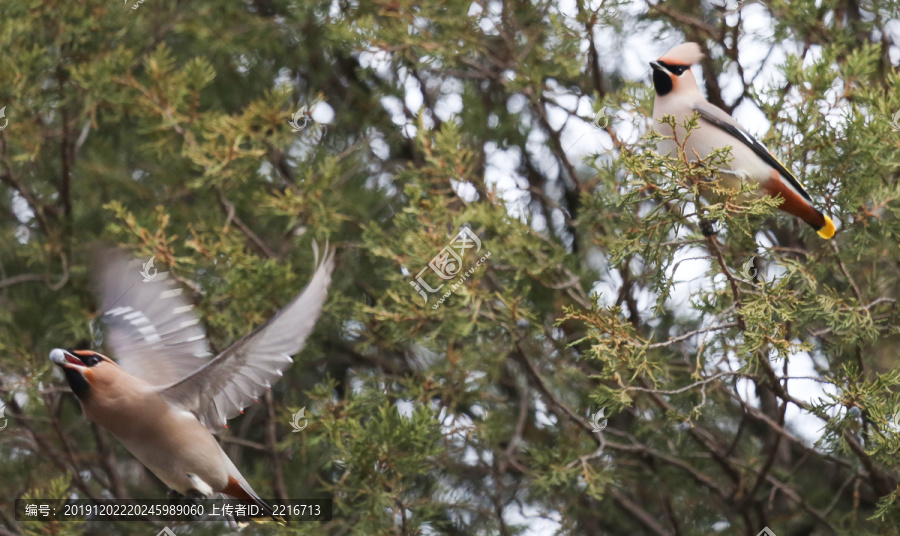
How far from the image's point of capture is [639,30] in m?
4.62

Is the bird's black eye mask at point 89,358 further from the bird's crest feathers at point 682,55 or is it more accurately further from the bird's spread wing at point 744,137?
the bird's crest feathers at point 682,55

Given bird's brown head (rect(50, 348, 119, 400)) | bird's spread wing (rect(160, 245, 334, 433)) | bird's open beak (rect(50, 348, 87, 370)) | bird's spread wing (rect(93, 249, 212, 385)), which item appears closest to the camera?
bird's open beak (rect(50, 348, 87, 370))

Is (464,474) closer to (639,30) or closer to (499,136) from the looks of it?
(499,136)

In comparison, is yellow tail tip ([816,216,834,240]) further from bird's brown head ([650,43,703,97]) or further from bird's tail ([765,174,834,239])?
bird's brown head ([650,43,703,97])

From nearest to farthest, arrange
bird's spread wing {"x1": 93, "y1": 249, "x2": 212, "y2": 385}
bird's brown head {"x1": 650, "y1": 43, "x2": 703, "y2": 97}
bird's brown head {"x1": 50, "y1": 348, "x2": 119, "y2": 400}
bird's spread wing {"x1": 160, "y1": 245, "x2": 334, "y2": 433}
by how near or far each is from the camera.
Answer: bird's spread wing {"x1": 160, "y1": 245, "x2": 334, "y2": 433} < bird's brown head {"x1": 50, "y1": 348, "x2": 119, "y2": 400} < bird's spread wing {"x1": 93, "y1": 249, "x2": 212, "y2": 385} < bird's brown head {"x1": 650, "y1": 43, "x2": 703, "y2": 97}

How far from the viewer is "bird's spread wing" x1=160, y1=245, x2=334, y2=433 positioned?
266cm

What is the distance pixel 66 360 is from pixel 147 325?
1.52 ft

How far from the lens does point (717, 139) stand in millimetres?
3359

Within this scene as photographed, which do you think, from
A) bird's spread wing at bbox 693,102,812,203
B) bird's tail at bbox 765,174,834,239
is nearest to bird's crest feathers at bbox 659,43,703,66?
bird's spread wing at bbox 693,102,812,203

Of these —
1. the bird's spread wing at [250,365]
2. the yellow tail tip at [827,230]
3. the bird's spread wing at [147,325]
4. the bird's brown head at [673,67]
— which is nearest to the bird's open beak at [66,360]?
the bird's spread wing at [250,365]

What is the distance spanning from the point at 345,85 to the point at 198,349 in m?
2.45

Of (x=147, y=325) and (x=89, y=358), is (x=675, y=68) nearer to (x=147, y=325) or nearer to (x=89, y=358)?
(x=147, y=325)

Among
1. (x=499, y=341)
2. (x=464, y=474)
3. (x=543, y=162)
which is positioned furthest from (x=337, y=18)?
(x=464, y=474)

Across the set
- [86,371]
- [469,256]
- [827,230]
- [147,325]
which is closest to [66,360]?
[86,371]
